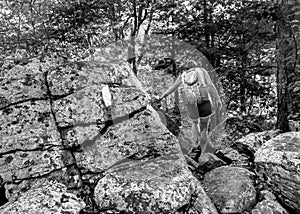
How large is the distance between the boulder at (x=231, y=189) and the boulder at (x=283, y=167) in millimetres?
244

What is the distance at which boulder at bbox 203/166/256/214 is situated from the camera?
10.8 feet

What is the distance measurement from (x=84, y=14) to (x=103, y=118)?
612cm

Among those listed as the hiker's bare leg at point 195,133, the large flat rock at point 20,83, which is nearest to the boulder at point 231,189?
the hiker's bare leg at point 195,133

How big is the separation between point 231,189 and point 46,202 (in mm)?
2238


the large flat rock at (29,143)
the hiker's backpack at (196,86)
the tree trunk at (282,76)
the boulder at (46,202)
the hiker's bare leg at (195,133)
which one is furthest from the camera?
the tree trunk at (282,76)

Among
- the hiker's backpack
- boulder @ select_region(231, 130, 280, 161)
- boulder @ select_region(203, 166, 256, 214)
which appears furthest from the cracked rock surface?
boulder @ select_region(231, 130, 280, 161)

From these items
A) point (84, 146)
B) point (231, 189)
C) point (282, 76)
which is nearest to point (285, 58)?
point (282, 76)

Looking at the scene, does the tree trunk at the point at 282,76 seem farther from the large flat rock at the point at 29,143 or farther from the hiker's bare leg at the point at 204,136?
the large flat rock at the point at 29,143

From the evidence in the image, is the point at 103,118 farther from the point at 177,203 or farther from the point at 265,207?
the point at 265,207

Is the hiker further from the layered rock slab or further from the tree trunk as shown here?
the tree trunk

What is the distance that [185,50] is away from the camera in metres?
9.85

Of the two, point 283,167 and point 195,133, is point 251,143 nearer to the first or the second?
point 195,133

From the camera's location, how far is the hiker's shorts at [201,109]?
412 centimetres

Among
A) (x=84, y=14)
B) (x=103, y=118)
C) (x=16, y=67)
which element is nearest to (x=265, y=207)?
(x=103, y=118)
